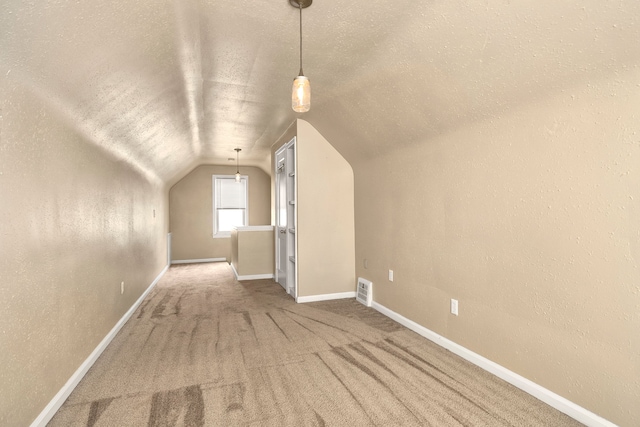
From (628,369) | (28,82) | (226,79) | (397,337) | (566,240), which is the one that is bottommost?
(397,337)

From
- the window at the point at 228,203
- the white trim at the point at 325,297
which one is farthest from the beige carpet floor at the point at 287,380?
the window at the point at 228,203

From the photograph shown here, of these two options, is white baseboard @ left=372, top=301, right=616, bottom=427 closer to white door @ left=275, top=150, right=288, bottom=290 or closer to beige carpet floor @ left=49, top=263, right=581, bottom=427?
beige carpet floor @ left=49, top=263, right=581, bottom=427

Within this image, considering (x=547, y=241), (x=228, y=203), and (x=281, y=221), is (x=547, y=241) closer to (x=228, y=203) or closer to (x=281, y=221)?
(x=281, y=221)

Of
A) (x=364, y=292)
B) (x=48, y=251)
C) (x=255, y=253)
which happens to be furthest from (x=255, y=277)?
(x=48, y=251)

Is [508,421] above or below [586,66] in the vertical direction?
below

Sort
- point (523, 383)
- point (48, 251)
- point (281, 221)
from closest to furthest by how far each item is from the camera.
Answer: point (48, 251), point (523, 383), point (281, 221)

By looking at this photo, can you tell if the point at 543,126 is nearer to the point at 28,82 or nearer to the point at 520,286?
the point at 520,286

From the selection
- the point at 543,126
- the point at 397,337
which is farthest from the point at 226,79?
the point at 397,337

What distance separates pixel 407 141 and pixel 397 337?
1971mm

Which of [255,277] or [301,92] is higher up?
[301,92]

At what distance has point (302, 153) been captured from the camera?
4.52 meters

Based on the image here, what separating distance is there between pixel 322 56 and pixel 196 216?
23.3ft

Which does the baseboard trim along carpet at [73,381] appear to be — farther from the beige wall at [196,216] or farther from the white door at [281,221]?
the beige wall at [196,216]

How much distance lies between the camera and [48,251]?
2.01 metres
